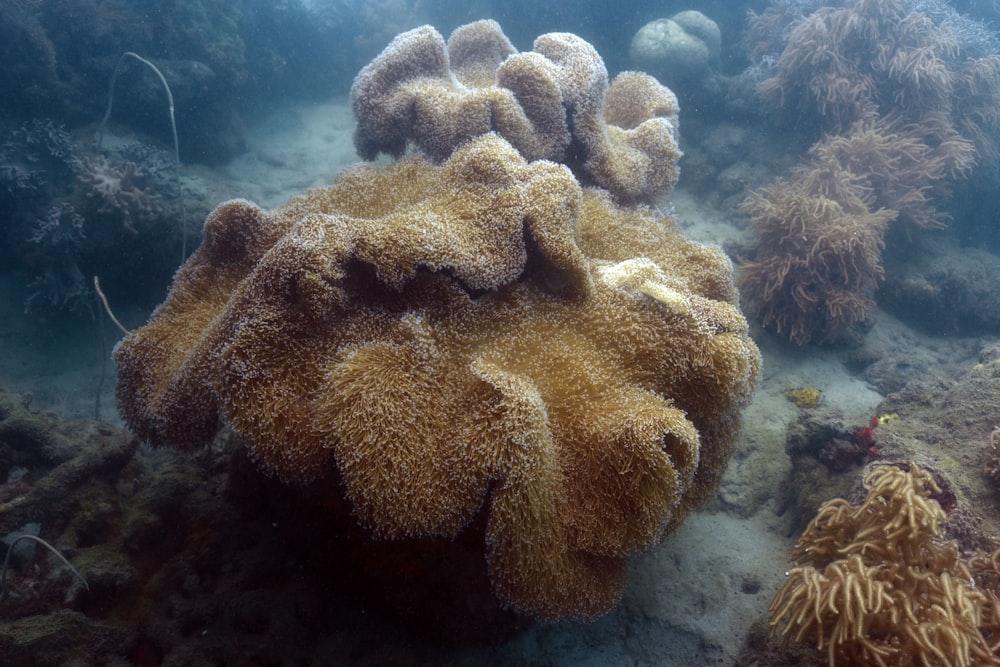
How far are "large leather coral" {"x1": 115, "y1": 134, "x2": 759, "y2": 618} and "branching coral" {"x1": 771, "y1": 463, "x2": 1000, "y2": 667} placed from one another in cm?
70

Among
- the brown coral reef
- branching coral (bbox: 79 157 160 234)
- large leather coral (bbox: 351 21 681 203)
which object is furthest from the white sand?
large leather coral (bbox: 351 21 681 203)

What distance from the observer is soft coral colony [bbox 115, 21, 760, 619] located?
2.17 m

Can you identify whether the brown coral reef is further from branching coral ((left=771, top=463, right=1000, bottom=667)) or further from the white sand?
branching coral ((left=771, top=463, right=1000, bottom=667))

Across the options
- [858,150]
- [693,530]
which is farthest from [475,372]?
[858,150]

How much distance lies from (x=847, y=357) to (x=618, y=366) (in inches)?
184

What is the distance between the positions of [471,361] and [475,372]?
0.49ft

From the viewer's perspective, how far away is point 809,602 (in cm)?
254

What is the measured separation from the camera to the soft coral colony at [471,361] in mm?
2174

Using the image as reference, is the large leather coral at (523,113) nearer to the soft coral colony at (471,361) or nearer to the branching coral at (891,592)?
the soft coral colony at (471,361)

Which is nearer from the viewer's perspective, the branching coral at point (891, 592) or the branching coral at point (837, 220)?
the branching coral at point (891, 592)

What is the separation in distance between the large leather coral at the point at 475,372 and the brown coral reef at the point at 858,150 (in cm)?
384


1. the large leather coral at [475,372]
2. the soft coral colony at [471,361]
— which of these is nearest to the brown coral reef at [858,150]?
the soft coral colony at [471,361]

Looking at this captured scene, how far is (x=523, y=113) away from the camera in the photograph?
3.32m

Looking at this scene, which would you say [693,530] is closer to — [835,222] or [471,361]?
[471,361]
